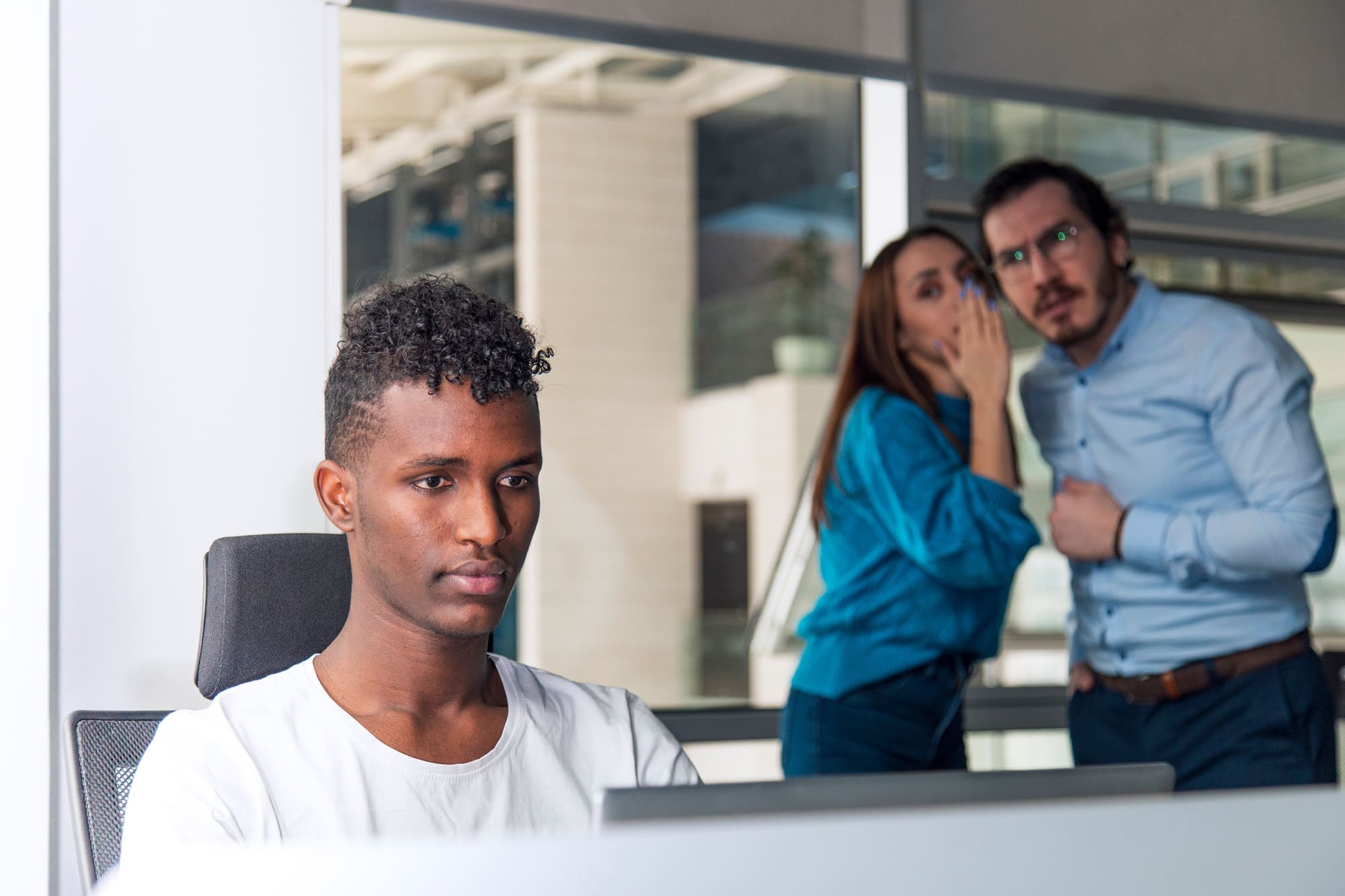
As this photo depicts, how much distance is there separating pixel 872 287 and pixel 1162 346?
1.61 feet

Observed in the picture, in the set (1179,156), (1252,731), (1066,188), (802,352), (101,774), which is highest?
(1179,156)

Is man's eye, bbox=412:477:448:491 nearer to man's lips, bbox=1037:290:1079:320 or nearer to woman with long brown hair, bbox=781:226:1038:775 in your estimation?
woman with long brown hair, bbox=781:226:1038:775

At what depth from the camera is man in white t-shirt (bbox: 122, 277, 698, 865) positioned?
3.76 ft

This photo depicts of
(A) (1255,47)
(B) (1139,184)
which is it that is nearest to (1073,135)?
(B) (1139,184)

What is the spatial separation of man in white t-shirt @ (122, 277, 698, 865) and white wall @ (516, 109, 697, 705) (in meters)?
6.11

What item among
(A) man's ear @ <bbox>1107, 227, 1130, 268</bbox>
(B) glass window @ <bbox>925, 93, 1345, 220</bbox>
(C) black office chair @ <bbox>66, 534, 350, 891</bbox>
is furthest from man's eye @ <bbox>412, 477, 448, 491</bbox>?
(B) glass window @ <bbox>925, 93, 1345, 220</bbox>

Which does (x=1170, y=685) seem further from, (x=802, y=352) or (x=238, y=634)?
(x=802, y=352)

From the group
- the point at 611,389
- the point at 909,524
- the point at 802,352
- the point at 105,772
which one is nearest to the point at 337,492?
the point at 105,772

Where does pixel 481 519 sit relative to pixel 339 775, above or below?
above

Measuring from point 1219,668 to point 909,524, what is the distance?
0.59 m

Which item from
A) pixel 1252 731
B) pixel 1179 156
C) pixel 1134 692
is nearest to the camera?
pixel 1252 731

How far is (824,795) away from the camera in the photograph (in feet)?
2.32
